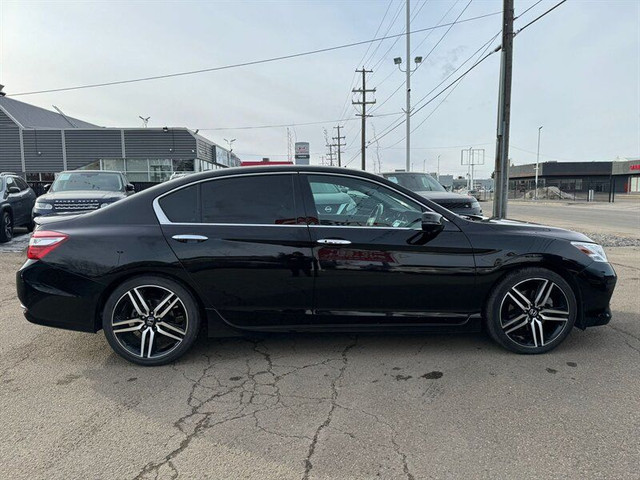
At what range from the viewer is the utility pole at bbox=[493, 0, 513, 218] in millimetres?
10734

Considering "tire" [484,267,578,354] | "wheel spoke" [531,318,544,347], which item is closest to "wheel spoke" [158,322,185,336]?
"tire" [484,267,578,354]

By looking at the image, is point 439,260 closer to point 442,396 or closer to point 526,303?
point 526,303

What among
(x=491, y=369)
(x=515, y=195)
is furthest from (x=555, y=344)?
(x=515, y=195)

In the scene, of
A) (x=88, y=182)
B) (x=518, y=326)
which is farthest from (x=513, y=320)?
(x=88, y=182)

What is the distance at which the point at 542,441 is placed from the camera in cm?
262

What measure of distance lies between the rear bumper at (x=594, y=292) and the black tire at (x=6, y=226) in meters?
11.6

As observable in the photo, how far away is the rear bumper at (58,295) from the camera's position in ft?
11.7

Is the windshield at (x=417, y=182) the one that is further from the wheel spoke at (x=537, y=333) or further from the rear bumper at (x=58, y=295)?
the rear bumper at (x=58, y=295)

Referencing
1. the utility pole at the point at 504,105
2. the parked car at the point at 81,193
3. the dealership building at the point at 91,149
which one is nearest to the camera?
the parked car at the point at 81,193

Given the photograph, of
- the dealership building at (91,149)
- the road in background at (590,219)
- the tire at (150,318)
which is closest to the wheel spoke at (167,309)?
the tire at (150,318)

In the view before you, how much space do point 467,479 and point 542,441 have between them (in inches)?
25.2

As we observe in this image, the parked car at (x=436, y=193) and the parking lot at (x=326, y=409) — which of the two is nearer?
the parking lot at (x=326, y=409)

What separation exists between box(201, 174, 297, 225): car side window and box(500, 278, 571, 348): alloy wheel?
2.04 m

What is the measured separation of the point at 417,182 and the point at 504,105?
2.78 metres
